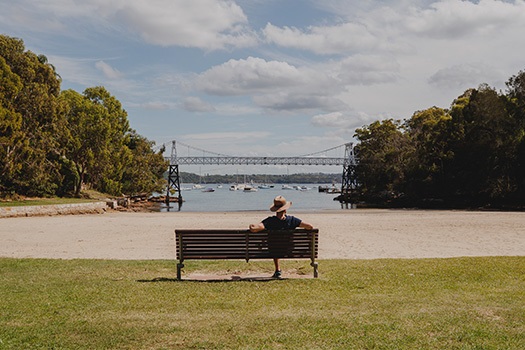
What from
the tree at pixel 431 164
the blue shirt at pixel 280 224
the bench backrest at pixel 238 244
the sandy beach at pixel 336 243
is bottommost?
the sandy beach at pixel 336 243

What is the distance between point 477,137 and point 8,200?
3850cm

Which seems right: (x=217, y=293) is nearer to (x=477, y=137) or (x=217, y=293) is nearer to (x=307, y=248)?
(x=307, y=248)

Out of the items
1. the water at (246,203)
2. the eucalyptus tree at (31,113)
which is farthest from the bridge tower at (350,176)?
the eucalyptus tree at (31,113)

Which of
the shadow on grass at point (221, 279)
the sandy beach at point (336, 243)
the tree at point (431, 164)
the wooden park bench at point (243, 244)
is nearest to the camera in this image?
the shadow on grass at point (221, 279)

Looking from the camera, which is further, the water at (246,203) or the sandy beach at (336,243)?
the water at (246,203)

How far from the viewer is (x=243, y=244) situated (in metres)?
8.74

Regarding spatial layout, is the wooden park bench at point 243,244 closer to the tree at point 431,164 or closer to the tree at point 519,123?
the tree at point 519,123

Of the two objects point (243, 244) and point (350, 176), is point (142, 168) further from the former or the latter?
point (243, 244)

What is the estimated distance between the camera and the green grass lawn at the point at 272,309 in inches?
198

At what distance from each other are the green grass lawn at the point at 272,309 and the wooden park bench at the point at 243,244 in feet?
1.60

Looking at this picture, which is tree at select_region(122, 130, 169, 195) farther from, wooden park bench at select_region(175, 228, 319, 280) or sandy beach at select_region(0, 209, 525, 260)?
wooden park bench at select_region(175, 228, 319, 280)

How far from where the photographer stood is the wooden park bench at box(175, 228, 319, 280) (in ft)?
28.6

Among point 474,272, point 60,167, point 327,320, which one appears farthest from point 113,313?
point 60,167

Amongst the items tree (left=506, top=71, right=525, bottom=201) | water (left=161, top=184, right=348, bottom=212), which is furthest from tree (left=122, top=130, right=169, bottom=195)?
tree (left=506, top=71, right=525, bottom=201)
